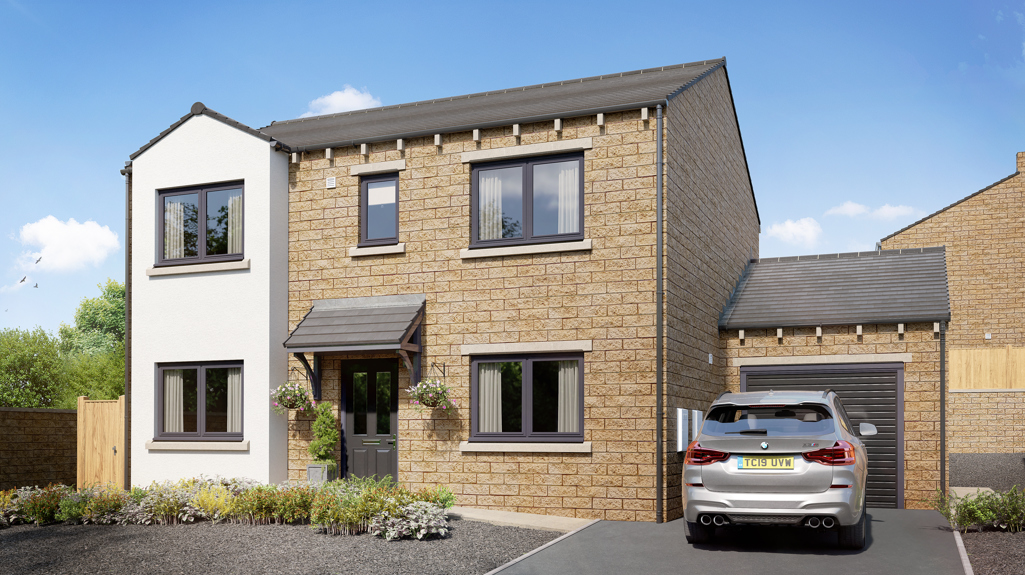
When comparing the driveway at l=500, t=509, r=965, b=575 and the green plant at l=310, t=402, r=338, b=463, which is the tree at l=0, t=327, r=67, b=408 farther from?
the driveway at l=500, t=509, r=965, b=575

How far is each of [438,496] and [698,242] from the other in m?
5.79

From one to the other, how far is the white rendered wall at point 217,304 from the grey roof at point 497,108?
42.7 inches

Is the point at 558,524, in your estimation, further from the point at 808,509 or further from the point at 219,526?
the point at 219,526

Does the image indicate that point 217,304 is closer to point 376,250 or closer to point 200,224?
point 200,224

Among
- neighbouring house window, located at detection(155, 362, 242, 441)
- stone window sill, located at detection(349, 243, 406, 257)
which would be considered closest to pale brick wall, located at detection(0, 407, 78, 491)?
neighbouring house window, located at detection(155, 362, 242, 441)

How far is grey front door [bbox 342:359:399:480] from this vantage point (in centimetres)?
1334

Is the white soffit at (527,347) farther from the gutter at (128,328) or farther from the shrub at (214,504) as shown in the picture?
the gutter at (128,328)

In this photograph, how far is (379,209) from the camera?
542 inches

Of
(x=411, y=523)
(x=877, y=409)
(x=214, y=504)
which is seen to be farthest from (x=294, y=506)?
(x=877, y=409)

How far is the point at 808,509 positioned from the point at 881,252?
933 centimetres

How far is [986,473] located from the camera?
19625 millimetres

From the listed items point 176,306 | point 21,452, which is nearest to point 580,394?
point 176,306

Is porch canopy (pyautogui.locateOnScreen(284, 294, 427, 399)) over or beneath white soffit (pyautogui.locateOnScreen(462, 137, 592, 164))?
beneath

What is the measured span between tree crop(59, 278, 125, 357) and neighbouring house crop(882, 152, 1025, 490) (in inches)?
1930
